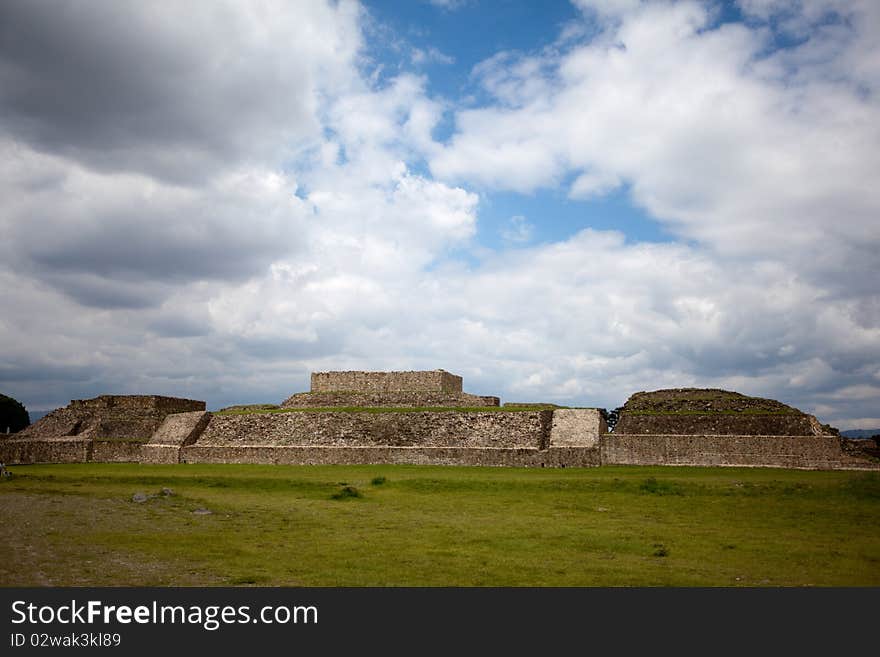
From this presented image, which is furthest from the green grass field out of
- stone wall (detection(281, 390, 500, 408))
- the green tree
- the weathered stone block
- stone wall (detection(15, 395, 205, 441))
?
the green tree

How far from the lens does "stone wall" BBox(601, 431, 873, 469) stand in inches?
981

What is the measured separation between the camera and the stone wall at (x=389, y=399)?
119 ft

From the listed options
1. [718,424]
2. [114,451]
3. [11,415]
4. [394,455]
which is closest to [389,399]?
[394,455]

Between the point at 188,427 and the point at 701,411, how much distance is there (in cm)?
2599

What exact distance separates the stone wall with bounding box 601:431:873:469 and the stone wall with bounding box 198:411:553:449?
342 centimetres

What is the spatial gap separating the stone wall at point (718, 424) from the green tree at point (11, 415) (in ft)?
178

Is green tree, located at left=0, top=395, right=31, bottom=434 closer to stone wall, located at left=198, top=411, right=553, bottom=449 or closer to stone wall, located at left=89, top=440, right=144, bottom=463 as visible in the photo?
stone wall, located at left=89, top=440, right=144, bottom=463

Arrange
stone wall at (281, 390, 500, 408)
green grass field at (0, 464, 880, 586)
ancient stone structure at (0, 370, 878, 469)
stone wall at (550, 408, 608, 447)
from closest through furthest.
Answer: green grass field at (0, 464, 880, 586) → ancient stone structure at (0, 370, 878, 469) → stone wall at (550, 408, 608, 447) → stone wall at (281, 390, 500, 408)

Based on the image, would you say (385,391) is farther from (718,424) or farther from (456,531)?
(456,531)

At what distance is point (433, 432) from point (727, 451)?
1262 centimetres

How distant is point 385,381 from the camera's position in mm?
38906

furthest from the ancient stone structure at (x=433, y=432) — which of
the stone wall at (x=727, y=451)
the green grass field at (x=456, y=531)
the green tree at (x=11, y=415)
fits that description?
the green tree at (x=11, y=415)
